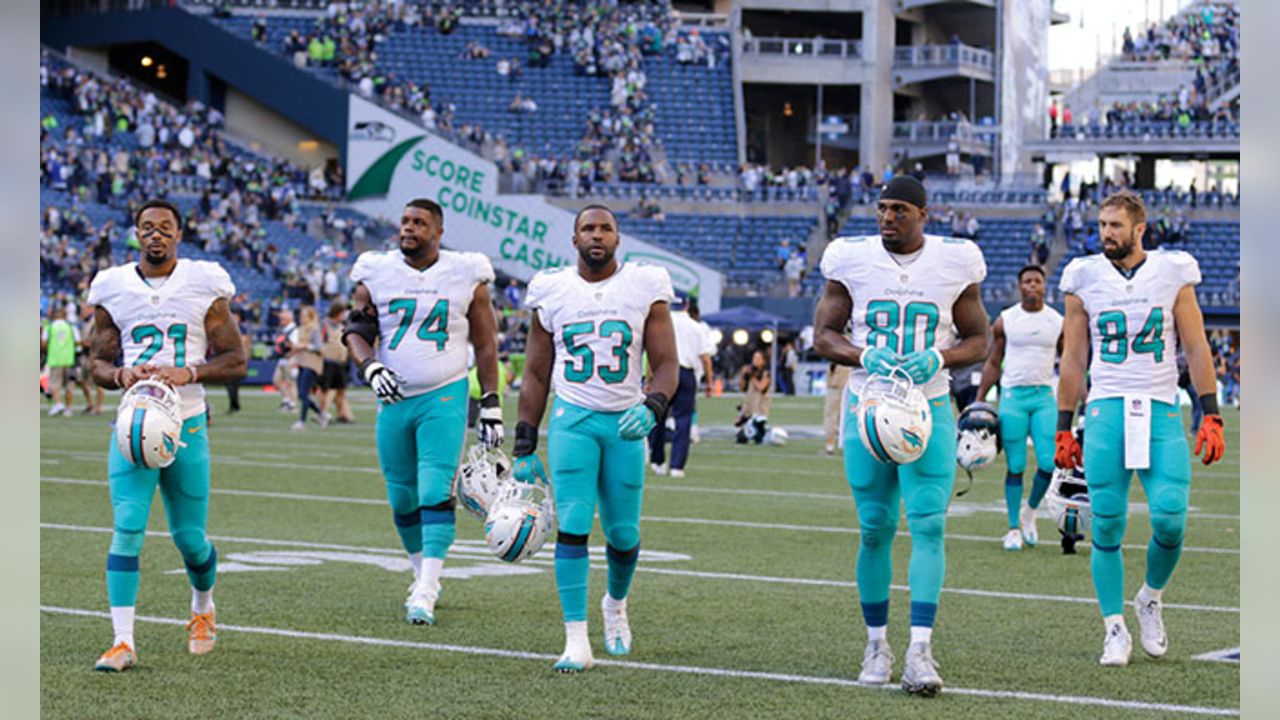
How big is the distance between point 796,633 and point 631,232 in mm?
38167

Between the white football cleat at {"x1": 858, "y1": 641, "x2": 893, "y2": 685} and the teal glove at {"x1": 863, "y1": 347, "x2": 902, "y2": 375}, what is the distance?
99cm

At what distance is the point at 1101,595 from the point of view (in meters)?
7.08

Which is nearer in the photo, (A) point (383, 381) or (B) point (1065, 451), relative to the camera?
(B) point (1065, 451)

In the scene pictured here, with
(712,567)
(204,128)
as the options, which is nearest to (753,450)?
(712,567)

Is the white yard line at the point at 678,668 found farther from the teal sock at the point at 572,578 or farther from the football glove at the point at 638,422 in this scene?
the football glove at the point at 638,422

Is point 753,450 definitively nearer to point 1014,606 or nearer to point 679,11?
point 1014,606

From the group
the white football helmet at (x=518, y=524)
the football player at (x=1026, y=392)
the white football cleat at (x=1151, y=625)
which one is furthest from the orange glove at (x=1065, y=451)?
the football player at (x=1026, y=392)

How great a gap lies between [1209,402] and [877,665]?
1884mm

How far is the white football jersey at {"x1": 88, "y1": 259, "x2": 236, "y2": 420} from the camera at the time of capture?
676cm

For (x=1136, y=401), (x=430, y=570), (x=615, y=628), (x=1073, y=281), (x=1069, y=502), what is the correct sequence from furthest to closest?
1. (x=1069, y=502)
2. (x=430, y=570)
3. (x=1073, y=281)
4. (x=615, y=628)
5. (x=1136, y=401)

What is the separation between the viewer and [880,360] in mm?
6309

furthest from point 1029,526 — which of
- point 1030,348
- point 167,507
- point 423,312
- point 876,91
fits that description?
point 876,91


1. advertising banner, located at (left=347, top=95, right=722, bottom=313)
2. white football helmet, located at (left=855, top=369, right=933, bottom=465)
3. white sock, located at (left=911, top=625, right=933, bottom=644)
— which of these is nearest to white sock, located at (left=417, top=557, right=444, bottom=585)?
white football helmet, located at (left=855, top=369, right=933, bottom=465)

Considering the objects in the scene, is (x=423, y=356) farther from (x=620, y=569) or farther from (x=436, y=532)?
(x=620, y=569)
